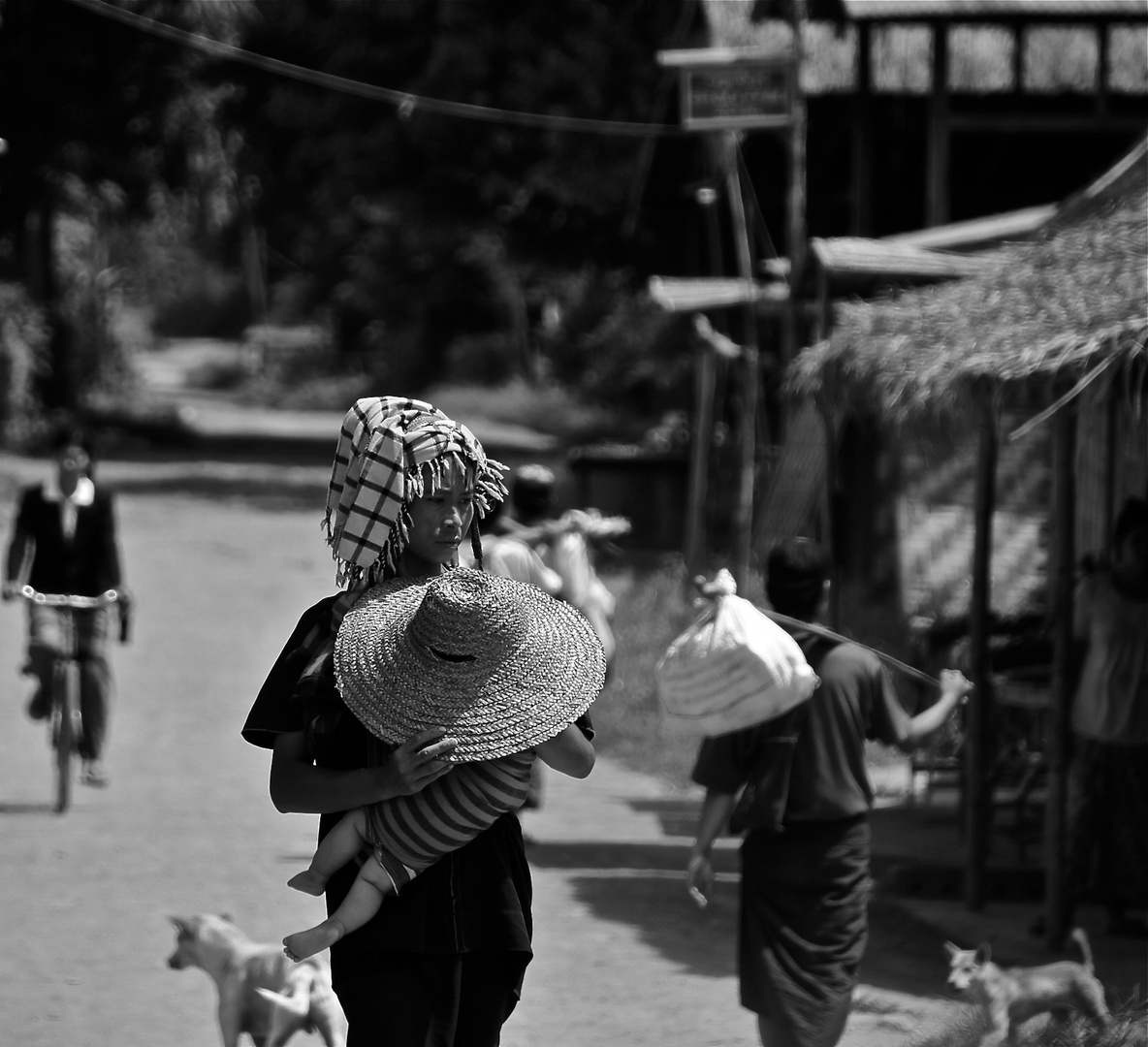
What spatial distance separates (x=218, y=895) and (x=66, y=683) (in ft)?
7.03

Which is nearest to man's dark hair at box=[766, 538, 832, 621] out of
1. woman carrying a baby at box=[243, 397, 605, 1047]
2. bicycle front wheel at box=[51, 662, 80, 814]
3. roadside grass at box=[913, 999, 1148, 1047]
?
roadside grass at box=[913, 999, 1148, 1047]

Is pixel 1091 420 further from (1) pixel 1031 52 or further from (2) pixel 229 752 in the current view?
(1) pixel 1031 52

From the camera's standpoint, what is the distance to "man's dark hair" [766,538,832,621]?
5.00 metres

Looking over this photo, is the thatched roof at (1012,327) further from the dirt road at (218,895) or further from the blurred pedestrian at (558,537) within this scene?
the dirt road at (218,895)

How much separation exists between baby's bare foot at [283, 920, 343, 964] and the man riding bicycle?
253 inches

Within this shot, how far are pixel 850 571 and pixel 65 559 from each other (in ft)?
23.0

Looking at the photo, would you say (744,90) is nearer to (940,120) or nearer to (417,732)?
(940,120)

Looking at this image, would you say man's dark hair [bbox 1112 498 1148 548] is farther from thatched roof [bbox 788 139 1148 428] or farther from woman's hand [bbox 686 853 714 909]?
woman's hand [bbox 686 853 714 909]

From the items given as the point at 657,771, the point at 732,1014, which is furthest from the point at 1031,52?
the point at 732,1014

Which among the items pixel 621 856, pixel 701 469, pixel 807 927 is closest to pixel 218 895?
pixel 621 856

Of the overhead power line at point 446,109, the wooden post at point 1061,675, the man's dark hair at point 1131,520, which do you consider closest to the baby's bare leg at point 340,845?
the wooden post at point 1061,675

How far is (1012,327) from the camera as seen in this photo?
6766 millimetres

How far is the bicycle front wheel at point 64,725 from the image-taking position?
9023 mm

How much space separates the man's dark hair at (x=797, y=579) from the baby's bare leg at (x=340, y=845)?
1.97 m
